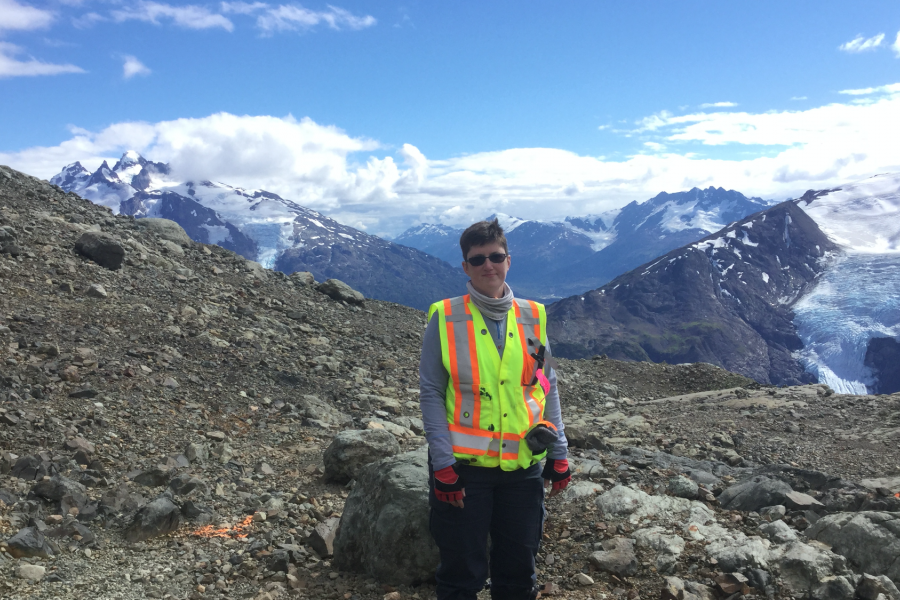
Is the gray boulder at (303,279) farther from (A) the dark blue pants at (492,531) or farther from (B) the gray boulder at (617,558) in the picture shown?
(A) the dark blue pants at (492,531)

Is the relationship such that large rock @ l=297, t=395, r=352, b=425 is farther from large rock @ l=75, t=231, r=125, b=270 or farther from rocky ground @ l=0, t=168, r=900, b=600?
large rock @ l=75, t=231, r=125, b=270

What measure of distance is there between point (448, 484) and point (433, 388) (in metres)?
0.83

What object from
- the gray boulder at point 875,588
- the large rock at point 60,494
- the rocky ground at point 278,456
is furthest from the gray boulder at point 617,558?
the large rock at point 60,494

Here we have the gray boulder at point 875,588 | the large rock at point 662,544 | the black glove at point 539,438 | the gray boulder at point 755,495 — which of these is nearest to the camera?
the black glove at point 539,438

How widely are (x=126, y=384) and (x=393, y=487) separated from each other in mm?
8248

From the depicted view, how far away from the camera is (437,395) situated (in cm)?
513

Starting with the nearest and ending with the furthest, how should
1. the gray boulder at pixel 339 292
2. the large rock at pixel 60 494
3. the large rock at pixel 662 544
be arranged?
1. the large rock at pixel 662 544
2. the large rock at pixel 60 494
3. the gray boulder at pixel 339 292

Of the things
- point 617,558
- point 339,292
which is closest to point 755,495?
point 617,558

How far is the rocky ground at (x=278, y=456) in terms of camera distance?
258 inches

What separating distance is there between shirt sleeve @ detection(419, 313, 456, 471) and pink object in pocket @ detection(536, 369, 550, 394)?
0.85 metres

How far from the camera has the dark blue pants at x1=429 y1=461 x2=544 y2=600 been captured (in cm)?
495

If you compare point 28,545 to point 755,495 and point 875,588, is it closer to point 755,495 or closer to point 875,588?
point 875,588

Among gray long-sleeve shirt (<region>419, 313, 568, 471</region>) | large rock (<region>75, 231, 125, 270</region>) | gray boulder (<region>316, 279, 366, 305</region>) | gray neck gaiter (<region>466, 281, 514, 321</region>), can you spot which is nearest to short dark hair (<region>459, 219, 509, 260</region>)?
gray neck gaiter (<region>466, 281, 514, 321</region>)

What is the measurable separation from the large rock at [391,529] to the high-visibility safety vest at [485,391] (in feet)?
6.95
